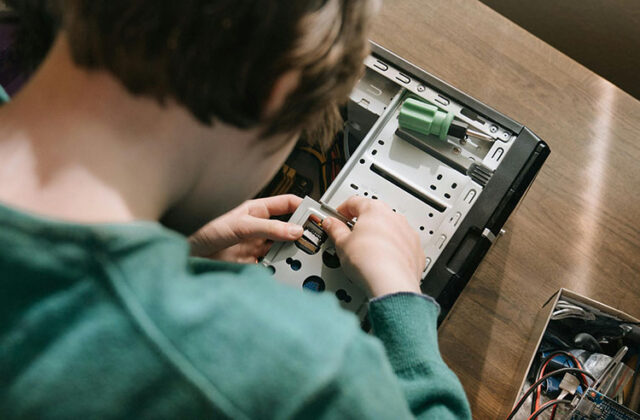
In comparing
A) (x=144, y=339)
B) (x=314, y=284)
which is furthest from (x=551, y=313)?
(x=144, y=339)

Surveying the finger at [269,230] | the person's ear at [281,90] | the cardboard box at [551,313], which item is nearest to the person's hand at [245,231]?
the finger at [269,230]

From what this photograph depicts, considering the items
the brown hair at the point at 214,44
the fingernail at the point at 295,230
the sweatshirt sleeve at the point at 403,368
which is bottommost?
the sweatshirt sleeve at the point at 403,368

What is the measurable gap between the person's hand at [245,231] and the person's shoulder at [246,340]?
10.8 inches

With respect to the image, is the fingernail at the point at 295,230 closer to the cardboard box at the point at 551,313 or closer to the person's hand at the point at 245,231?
the person's hand at the point at 245,231

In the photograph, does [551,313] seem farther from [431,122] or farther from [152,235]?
[152,235]

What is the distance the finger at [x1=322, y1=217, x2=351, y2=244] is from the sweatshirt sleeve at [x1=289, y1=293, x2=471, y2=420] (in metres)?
0.10

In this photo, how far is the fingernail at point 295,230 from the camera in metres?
0.67

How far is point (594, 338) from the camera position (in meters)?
0.79

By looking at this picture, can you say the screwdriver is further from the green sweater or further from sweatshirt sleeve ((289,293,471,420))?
the green sweater

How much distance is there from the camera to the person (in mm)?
368

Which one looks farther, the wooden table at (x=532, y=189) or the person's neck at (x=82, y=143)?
the wooden table at (x=532, y=189)

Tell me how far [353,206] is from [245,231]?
0.16 m

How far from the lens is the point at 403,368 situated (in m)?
0.59

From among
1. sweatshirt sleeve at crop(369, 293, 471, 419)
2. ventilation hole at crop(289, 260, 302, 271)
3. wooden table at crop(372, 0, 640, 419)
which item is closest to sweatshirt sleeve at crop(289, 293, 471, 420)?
sweatshirt sleeve at crop(369, 293, 471, 419)
